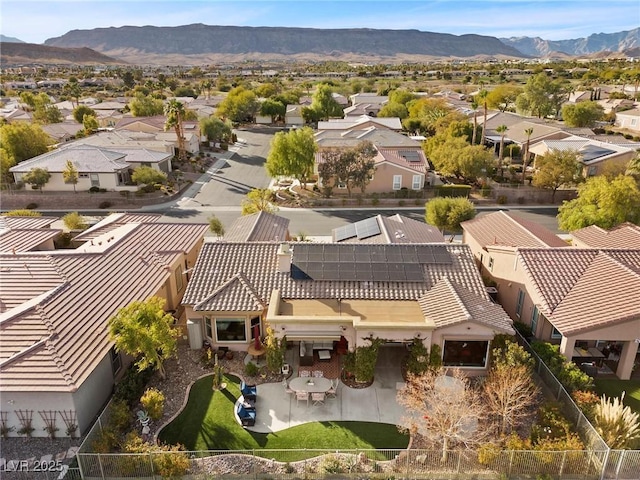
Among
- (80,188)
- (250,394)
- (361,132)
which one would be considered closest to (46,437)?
(250,394)

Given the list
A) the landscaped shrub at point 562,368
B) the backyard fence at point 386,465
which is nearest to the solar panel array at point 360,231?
the landscaped shrub at point 562,368

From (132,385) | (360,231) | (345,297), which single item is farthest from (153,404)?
(360,231)

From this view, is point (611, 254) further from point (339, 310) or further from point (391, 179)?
point (391, 179)

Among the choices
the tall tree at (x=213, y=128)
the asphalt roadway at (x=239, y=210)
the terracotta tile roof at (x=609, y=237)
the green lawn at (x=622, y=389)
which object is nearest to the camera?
A: the green lawn at (x=622, y=389)

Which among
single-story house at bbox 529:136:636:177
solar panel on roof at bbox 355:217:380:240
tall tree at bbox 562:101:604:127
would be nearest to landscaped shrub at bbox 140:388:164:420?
solar panel on roof at bbox 355:217:380:240

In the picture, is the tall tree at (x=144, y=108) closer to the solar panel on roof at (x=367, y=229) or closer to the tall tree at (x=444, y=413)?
the solar panel on roof at (x=367, y=229)
